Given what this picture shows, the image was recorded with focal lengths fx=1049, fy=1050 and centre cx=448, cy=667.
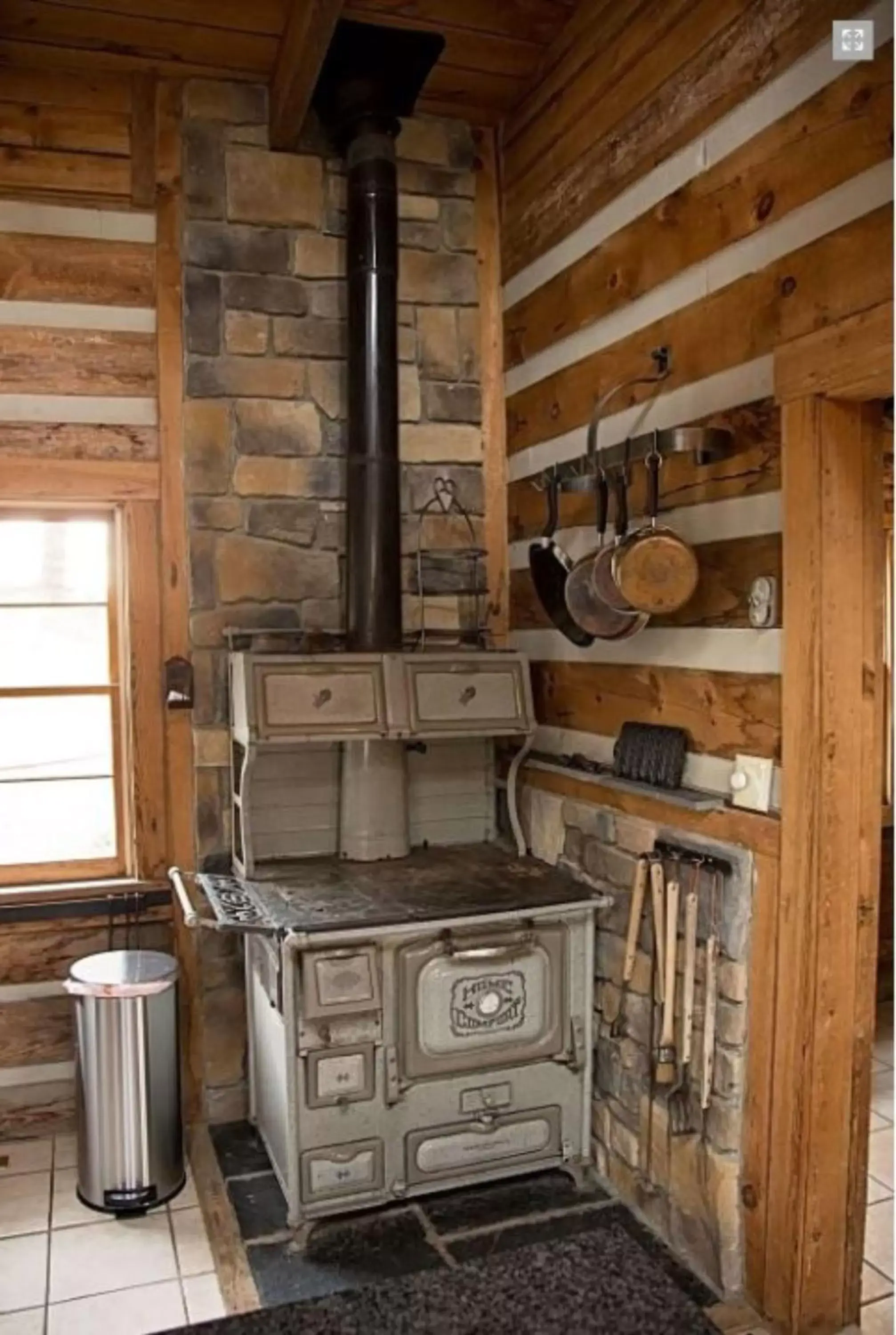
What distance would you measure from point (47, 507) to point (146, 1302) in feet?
6.66

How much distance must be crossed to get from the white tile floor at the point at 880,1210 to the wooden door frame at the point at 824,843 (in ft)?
0.39

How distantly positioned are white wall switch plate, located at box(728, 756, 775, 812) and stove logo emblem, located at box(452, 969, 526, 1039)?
2.41 feet

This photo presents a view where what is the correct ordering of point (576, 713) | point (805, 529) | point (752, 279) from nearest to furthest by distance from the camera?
point (805, 529)
point (752, 279)
point (576, 713)

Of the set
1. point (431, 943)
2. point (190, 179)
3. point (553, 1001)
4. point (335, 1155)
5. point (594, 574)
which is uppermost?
point (190, 179)

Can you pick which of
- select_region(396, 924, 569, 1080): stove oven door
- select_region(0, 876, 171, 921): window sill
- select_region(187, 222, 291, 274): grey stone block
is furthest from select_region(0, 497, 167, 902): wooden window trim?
select_region(396, 924, 569, 1080): stove oven door

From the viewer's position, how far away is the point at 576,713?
292cm

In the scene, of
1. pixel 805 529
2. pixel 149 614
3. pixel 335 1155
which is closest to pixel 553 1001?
pixel 335 1155

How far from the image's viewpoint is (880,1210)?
101 inches

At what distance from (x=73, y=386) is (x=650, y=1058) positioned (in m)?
2.34

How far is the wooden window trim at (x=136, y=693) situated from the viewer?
9.82 feet

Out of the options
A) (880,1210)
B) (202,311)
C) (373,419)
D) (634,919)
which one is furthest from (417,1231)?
(202,311)

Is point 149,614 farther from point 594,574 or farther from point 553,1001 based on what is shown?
point 553,1001

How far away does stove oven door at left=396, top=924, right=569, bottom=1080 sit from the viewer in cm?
246

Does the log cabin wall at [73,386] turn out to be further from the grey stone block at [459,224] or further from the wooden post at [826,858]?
the wooden post at [826,858]
